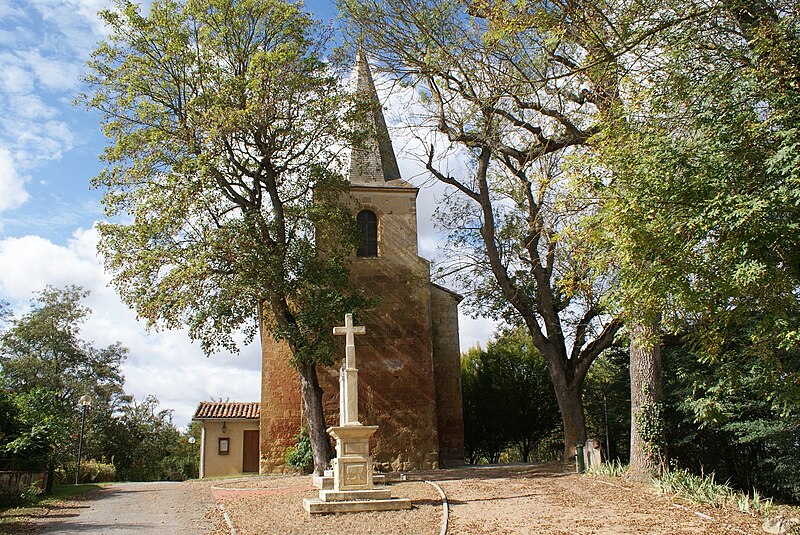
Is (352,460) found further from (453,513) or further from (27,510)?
(27,510)

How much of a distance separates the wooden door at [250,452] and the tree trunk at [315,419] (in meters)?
8.72

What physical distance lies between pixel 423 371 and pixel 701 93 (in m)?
15.0

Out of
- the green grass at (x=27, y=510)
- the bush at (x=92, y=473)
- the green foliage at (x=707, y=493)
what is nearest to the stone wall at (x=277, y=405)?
the green grass at (x=27, y=510)

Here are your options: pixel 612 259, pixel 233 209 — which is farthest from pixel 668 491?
pixel 233 209

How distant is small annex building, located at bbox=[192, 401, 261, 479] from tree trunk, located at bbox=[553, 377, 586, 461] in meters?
13.0

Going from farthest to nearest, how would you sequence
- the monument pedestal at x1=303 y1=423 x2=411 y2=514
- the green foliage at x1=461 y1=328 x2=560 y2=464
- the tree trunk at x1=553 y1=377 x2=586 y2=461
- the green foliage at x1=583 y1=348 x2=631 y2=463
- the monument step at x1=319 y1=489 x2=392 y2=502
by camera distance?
1. the green foliage at x1=461 y1=328 x2=560 y2=464
2. the green foliage at x1=583 y1=348 x2=631 y2=463
3. the tree trunk at x1=553 y1=377 x2=586 y2=461
4. the monument step at x1=319 y1=489 x2=392 y2=502
5. the monument pedestal at x1=303 y1=423 x2=411 y2=514

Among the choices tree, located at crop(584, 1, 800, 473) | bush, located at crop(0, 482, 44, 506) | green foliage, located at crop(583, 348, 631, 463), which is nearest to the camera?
tree, located at crop(584, 1, 800, 473)

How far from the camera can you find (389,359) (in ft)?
70.7

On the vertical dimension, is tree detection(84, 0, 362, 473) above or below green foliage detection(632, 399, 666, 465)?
above

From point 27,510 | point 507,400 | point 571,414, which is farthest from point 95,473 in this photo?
point 571,414

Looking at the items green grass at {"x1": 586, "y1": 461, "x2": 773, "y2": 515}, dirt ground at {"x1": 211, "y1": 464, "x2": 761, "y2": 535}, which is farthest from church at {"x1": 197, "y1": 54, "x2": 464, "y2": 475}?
green grass at {"x1": 586, "y1": 461, "x2": 773, "y2": 515}

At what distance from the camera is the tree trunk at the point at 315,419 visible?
17719 mm

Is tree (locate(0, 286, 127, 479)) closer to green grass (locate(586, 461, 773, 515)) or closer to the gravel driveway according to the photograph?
the gravel driveway

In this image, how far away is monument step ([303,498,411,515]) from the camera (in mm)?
10852
